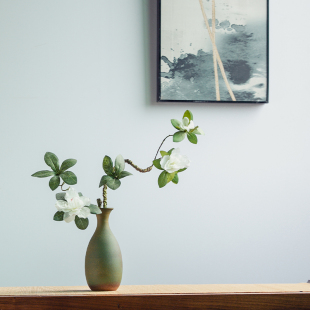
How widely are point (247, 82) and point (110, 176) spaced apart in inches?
34.6

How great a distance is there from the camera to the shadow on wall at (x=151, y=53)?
1650 millimetres

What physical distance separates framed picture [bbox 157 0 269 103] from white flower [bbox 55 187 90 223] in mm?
720

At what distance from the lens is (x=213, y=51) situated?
1.67 metres

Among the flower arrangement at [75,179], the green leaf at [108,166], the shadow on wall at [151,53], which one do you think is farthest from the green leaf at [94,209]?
the shadow on wall at [151,53]

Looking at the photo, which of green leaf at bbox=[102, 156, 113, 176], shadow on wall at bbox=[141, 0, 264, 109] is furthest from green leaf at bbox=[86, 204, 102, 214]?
shadow on wall at bbox=[141, 0, 264, 109]

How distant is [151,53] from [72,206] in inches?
35.1

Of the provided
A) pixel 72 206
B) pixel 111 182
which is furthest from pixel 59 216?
pixel 111 182

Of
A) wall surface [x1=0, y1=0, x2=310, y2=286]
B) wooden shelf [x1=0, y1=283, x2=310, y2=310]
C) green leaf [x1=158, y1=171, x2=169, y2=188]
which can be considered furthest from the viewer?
wall surface [x1=0, y1=0, x2=310, y2=286]

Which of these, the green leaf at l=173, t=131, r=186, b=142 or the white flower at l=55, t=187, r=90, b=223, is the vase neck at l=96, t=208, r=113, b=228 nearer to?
the white flower at l=55, t=187, r=90, b=223

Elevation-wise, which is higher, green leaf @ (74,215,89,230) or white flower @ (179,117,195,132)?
white flower @ (179,117,195,132)

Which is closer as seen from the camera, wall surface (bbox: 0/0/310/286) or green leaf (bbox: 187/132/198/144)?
green leaf (bbox: 187/132/198/144)

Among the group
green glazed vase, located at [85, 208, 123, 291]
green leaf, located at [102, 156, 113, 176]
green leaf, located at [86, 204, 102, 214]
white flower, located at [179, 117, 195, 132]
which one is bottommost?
green glazed vase, located at [85, 208, 123, 291]

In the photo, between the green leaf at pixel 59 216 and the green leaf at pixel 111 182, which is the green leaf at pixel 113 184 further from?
the green leaf at pixel 59 216

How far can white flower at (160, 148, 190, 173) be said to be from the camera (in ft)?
3.45
